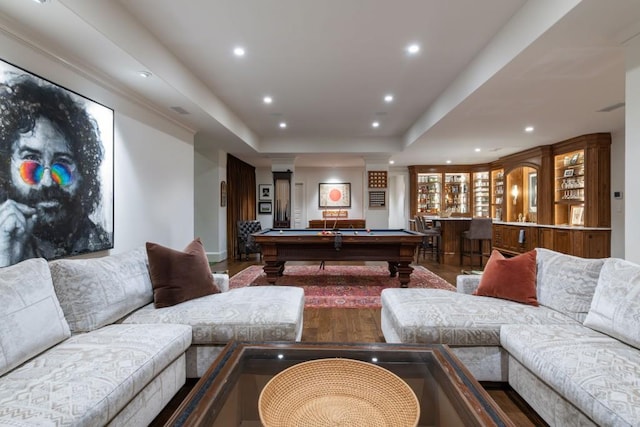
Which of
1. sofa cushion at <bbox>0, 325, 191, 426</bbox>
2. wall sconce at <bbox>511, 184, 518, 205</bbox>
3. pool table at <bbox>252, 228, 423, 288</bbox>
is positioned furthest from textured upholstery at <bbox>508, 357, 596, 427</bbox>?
wall sconce at <bbox>511, 184, 518, 205</bbox>

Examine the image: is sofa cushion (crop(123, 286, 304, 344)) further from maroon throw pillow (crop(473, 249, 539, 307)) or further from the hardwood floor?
maroon throw pillow (crop(473, 249, 539, 307))

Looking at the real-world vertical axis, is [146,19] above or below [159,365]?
above

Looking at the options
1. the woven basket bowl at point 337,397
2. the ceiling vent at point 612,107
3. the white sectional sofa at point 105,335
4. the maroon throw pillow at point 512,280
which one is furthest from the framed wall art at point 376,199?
the woven basket bowl at point 337,397

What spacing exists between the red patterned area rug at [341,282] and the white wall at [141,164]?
133cm

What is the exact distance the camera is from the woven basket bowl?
1.09 meters

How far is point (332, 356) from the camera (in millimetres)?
1513

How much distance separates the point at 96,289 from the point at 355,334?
208cm

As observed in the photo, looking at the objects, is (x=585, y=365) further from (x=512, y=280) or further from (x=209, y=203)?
(x=209, y=203)

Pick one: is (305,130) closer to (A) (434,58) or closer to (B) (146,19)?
(A) (434,58)

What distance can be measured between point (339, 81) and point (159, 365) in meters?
3.61

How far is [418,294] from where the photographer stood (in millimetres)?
2523

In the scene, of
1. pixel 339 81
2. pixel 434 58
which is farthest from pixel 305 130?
pixel 434 58

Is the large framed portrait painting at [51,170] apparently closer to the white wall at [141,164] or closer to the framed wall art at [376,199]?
the white wall at [141,164]

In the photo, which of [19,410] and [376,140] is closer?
[19,410]
